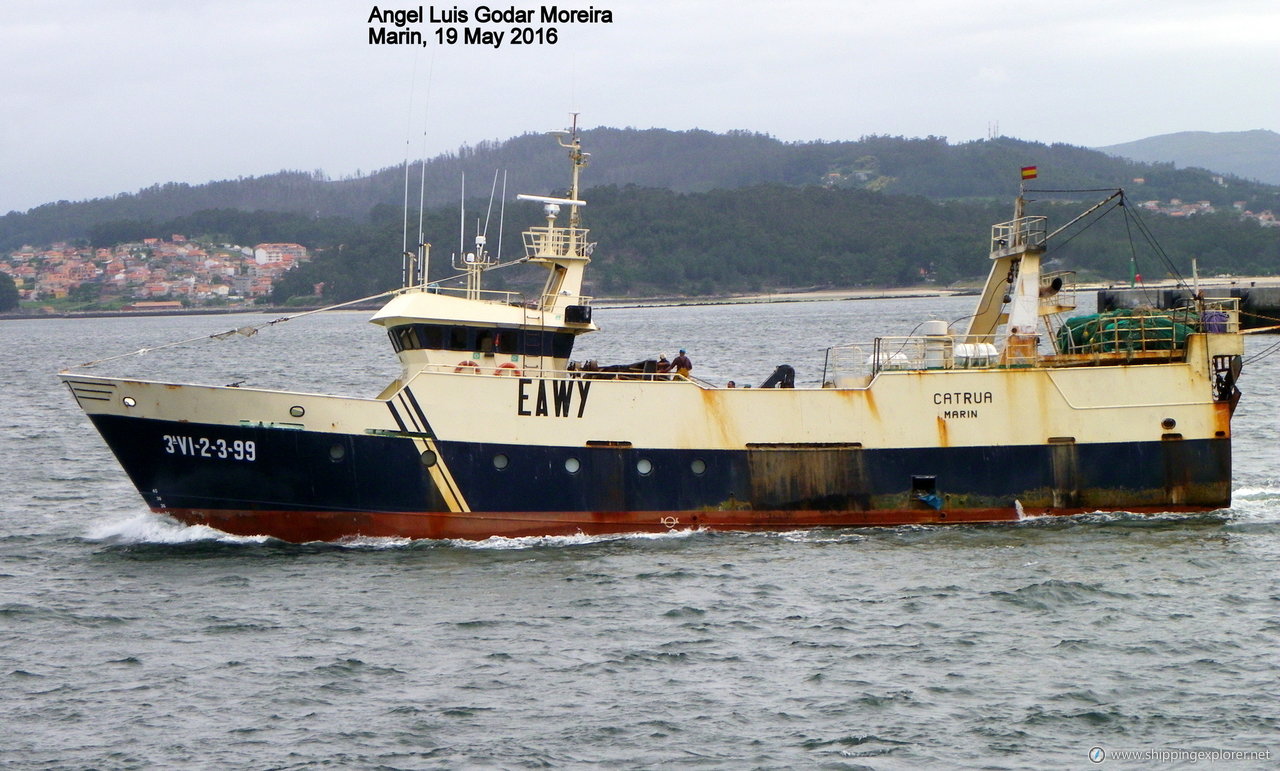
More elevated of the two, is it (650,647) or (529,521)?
(529,521)

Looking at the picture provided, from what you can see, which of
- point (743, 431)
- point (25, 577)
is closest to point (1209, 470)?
point (743, 431)

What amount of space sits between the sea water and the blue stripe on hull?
614mm

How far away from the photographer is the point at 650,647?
730 inches

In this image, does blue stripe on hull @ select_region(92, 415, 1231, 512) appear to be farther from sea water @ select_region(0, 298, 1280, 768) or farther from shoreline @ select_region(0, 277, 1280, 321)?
shoreline @ select_region(0, 277, 1280, 321)

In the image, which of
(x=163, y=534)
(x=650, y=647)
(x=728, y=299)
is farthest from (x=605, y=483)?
(x=728, y=299)

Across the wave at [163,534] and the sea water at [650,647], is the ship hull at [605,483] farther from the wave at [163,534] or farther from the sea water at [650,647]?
the sea water at [650,647]

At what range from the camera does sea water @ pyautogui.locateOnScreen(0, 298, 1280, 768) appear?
15328 mm

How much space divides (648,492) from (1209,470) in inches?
393

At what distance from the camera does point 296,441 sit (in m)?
23.3

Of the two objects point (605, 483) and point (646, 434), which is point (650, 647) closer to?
point (605, 483)

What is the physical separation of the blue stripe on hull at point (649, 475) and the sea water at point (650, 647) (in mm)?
614

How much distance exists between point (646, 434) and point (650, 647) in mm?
5999

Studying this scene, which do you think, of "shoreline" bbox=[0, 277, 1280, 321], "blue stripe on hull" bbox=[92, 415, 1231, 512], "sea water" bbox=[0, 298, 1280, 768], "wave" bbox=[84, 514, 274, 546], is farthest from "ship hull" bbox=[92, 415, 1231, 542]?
"shoreline" bbox=[0, 277, 1280, 321]

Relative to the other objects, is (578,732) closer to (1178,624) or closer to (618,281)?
(1178,624)
